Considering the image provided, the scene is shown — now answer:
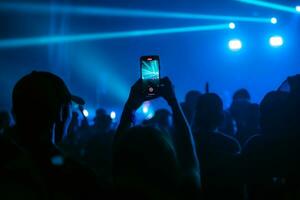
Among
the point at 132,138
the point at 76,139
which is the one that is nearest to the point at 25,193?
the point at 132,138

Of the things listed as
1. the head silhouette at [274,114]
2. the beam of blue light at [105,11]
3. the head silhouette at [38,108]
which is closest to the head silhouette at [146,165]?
the head silhouette at [38,108]

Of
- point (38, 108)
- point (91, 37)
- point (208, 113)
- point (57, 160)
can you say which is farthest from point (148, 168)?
point (91, 37)

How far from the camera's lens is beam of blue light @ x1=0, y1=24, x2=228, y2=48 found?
9.58 meters

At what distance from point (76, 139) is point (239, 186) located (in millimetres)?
3789

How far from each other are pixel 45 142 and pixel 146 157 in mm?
395

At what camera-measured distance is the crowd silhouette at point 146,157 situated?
53.6 inches

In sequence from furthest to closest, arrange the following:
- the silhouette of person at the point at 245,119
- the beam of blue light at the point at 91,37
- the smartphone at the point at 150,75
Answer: the beam of blue light at the point at 91,37 → the silhouette of person at the point at 245,119 → the smartphone at the point at 150,75

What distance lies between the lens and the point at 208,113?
2.71 m

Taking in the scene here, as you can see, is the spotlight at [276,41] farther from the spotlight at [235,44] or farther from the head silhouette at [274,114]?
the head silhouette at [274,114]

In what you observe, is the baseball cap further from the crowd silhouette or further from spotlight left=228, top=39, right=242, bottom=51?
spotlight left=228, top=39, right=242, bottom=51

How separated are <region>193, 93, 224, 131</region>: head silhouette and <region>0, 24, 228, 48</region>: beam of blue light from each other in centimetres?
742

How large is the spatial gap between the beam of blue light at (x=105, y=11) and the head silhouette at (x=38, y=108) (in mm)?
8434

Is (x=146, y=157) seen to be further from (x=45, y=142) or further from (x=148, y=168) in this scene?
(x=45, y=142)

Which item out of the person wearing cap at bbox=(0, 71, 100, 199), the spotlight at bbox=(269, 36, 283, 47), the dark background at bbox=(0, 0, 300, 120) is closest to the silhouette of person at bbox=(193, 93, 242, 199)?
the person wearing cap at bbox=(0, 71, 100, 199)
